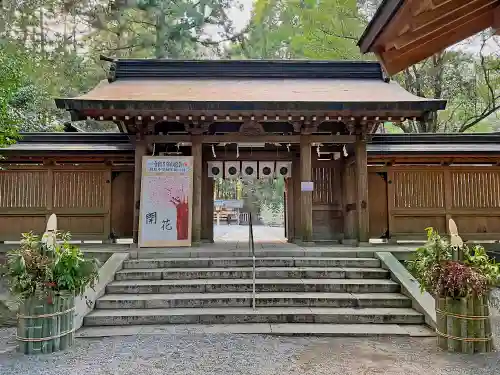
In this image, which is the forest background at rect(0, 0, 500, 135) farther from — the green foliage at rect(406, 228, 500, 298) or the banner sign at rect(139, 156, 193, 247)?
the green foliage at rect(406, 228, 500, 298)

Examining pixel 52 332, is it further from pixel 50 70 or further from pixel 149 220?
pixel 50 70

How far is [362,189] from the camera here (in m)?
7.42

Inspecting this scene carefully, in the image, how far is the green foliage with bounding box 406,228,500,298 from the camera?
373 cm

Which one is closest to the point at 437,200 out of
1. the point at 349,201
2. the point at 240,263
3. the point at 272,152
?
the point at 349,201

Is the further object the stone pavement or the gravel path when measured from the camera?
the stone pavement

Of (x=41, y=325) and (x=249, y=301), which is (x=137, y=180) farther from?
(x=41, y=325)

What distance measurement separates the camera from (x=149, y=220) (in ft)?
23.7

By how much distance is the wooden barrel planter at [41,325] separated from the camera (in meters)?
3.71

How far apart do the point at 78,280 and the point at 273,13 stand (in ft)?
65.2

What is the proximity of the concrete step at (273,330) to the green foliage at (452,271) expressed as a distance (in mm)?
736

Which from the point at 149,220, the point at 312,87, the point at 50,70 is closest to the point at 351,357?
Result: the point at 149,220

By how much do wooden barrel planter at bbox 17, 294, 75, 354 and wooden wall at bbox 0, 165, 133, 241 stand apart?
14.2 ft

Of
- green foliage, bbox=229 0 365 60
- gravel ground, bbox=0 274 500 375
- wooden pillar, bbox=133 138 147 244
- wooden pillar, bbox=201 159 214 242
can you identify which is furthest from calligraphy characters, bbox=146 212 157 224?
green foliage, bbox=229 0 365 60

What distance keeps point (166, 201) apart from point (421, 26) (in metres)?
5.64
